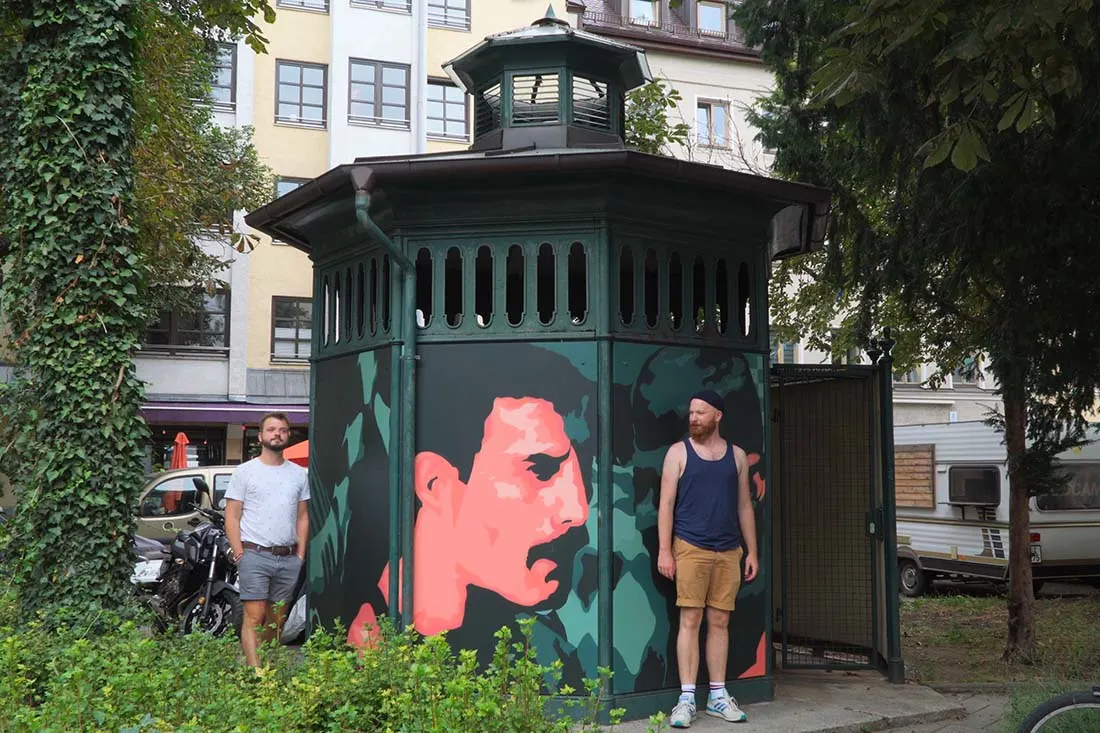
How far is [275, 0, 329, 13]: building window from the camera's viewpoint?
3108 cm

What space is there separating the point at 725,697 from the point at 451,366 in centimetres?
288

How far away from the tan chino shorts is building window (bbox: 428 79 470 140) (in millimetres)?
26110

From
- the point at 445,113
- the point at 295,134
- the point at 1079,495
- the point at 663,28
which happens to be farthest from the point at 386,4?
the point at 1079,495

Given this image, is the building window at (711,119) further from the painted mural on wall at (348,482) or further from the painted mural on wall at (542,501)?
the painted mural on wall at (542,501)

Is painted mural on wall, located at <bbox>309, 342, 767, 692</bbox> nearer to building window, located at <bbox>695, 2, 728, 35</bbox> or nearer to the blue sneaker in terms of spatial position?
the blue sneaker

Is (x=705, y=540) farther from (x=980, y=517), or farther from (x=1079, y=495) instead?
(x=1079, y=495)

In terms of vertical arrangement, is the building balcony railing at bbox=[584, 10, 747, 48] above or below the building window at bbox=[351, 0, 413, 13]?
above

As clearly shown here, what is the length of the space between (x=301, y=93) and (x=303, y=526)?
2537 centimetres

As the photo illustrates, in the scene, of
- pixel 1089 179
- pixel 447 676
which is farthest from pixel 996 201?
pixel 447 676

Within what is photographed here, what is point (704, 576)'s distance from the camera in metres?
7.43

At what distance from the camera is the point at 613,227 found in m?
7.73

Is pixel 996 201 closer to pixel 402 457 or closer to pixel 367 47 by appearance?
pixel 402 457

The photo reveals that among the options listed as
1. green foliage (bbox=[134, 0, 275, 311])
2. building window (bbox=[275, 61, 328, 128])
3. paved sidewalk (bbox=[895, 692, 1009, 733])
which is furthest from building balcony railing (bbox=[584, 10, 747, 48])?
paved sidewalk (bbox=[895, 692, 1009, 733])

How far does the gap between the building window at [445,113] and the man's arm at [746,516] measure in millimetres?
25851
